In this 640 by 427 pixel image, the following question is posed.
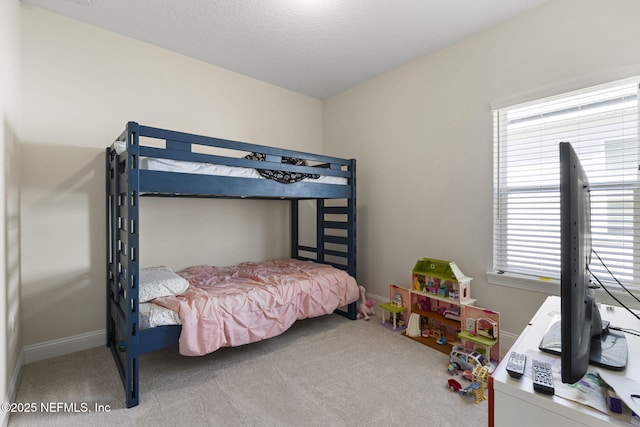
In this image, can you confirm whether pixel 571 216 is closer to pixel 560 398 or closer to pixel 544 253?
pixel 560 398

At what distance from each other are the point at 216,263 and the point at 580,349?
2.94 metres

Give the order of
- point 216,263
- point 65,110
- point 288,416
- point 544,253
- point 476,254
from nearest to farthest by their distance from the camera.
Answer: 1. point 288,416
2. point 544,253
3. point 65,110
4. point 476,254
5. point 216,263

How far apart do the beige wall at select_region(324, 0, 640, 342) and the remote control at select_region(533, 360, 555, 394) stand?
Answer: 160cm

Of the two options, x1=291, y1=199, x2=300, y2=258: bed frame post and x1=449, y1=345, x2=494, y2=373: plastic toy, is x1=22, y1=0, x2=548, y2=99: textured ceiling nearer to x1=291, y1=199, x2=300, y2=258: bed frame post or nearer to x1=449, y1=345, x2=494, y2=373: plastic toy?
x1=291, y1=199, x2=300, y2=258: bed frame post

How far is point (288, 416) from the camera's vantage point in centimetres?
161

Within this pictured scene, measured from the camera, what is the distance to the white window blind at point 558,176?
1864 mm

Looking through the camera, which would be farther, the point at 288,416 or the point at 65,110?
the point at 65,110

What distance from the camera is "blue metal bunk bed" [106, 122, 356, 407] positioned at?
175 cm

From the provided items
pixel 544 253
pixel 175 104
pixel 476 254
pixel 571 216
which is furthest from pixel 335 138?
pixel 571 216

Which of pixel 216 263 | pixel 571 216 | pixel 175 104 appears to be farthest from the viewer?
pixel 216 263

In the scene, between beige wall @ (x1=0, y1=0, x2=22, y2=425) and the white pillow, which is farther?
the white pillow

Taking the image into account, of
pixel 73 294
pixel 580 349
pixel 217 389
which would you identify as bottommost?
pixel 217 389

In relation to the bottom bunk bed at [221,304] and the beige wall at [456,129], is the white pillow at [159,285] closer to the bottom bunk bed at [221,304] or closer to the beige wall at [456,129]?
the bottom bunk bed at [221,304]

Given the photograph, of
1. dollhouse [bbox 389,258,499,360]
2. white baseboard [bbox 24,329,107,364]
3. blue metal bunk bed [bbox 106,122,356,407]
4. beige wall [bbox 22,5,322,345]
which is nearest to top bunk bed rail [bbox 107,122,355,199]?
blue metal bunk bed [bbox 106,122,356,407]
